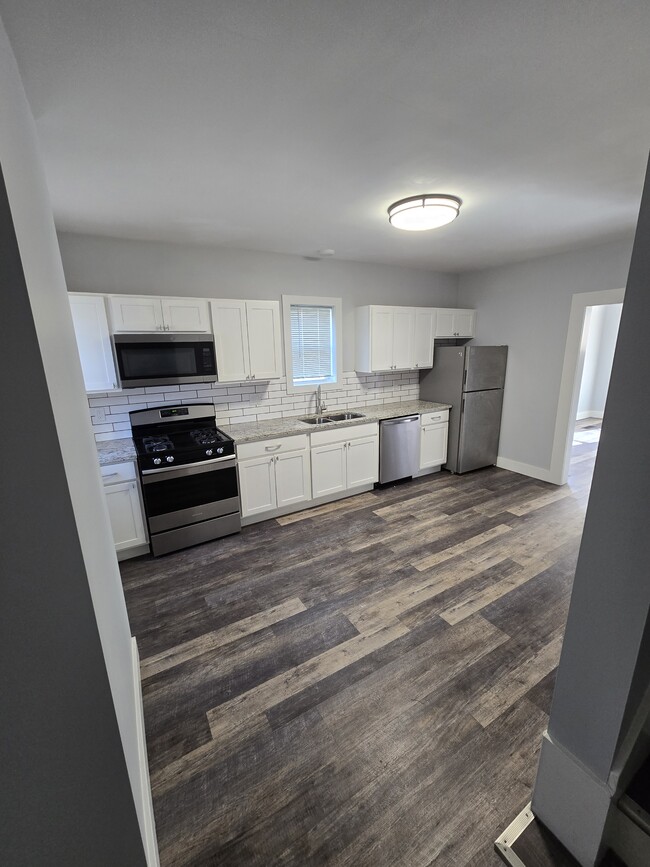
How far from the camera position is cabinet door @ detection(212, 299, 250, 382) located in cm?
316

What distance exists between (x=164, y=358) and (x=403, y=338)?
8.98 ft

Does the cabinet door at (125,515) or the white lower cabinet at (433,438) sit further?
the white lower cabinet at (433,438)

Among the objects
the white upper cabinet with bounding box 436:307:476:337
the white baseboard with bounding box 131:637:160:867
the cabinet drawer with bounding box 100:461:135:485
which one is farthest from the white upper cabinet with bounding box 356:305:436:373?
the white baseboard with bounding box 131:637:160:867

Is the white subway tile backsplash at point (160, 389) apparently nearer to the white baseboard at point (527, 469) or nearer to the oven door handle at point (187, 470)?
the oven door handle at point (187, 470)

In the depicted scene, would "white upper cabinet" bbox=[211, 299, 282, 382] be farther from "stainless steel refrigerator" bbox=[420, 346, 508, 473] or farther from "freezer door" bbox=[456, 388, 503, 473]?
"freezer door" bbox=[456, 388, 503, 473]

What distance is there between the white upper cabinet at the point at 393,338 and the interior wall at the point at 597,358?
15.3 feet

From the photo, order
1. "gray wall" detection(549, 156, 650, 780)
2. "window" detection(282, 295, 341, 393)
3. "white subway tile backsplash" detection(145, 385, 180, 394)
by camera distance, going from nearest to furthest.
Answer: "gray wall" detection(549, 156, 650, 780)
"white subway tile backsplash" detection(145, 385, 180, 394)
"window" detection(282, 295, 341, 393)

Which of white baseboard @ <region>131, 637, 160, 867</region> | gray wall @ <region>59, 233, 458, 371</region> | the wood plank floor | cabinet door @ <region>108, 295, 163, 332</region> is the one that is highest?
gray wall @ <region>59, 233, 458, 371</region>

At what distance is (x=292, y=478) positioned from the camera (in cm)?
357

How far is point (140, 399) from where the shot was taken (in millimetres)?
3205

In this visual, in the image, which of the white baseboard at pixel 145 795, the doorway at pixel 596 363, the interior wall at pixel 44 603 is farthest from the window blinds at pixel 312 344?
the doorway at pixel 596 363

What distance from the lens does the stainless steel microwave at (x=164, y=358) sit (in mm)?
2777

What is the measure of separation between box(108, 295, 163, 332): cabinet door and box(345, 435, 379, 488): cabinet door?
7.12 feet

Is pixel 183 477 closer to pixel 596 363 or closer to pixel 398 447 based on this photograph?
pixel 398 447
